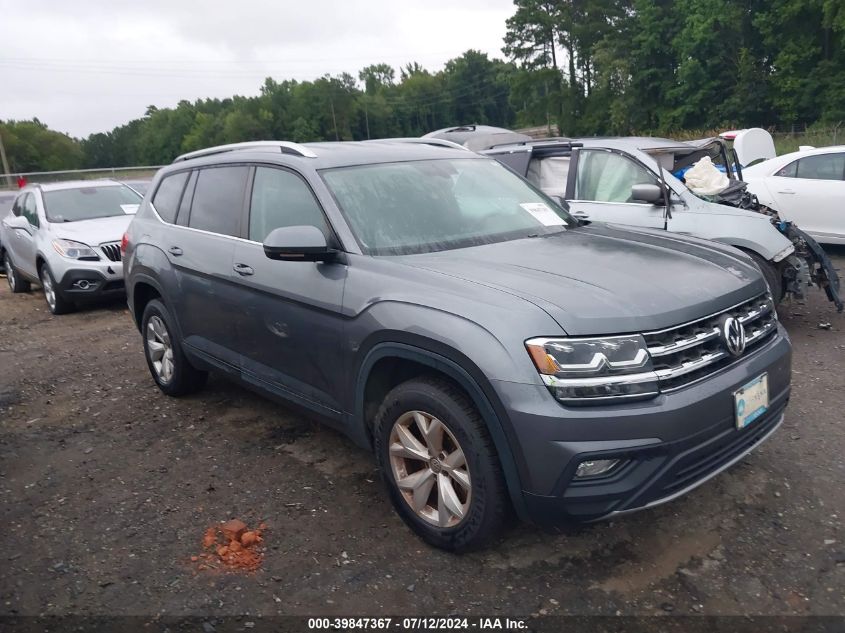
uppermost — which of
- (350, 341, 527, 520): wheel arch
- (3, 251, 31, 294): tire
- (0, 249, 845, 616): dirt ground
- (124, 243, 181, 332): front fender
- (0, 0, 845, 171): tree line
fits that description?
(0, 0, 845, 171): tree line

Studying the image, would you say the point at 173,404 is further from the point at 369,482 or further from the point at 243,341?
the point at 369,482

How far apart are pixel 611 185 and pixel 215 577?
524cm

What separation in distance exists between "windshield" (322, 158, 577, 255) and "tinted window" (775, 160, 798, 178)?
6.32 m

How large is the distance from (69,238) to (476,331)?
767 centimetres

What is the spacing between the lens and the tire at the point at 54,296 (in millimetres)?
8867

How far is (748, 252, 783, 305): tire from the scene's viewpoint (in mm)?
6141

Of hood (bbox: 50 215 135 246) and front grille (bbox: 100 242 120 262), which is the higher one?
hood (bbox: 50 215 135 246)

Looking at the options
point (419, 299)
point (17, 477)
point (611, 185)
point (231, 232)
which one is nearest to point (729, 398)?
point (419, 299)

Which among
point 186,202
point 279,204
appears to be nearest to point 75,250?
point 186,202

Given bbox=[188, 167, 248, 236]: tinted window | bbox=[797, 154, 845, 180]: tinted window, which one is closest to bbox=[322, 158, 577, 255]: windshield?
bbox=[188, 167, 248, 236]: tinted window

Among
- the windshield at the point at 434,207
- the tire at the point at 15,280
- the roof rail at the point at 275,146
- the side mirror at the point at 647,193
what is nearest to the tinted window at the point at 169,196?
the roof rail at the point at 275,146

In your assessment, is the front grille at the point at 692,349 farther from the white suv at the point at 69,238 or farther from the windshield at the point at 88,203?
the windshield at the point at 88,203

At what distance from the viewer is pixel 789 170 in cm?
933

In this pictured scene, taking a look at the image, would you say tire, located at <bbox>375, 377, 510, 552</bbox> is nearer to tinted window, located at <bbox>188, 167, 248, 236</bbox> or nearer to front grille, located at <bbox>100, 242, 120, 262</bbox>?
tinted window, located at <bbox>188, 167, 248, 236</bbox>
